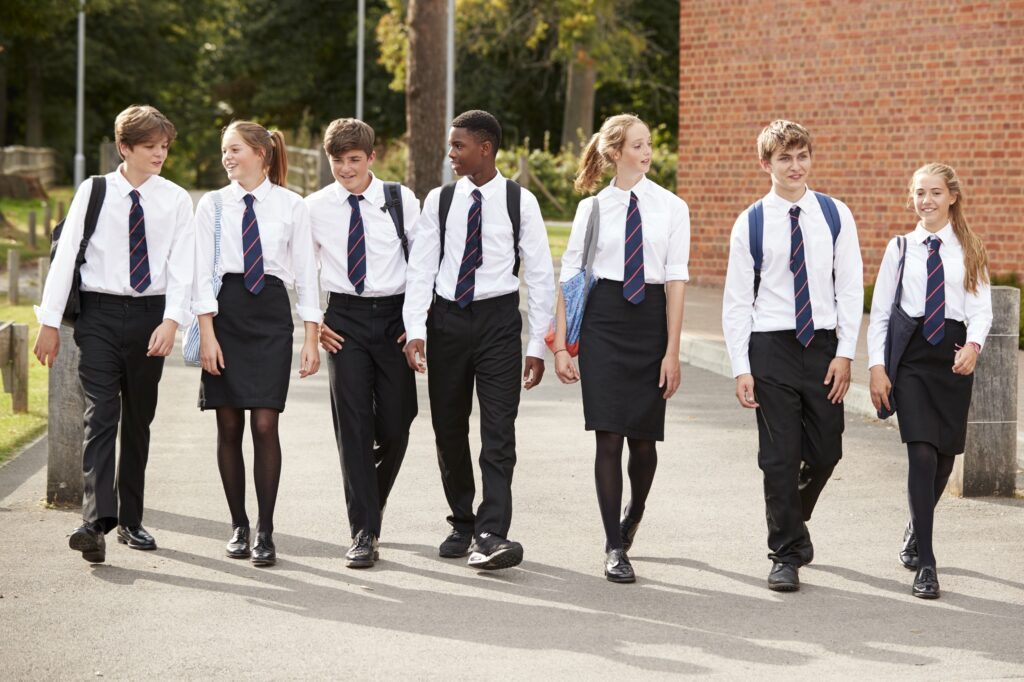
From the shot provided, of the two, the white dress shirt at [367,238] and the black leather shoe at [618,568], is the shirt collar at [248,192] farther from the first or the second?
the black leather shoe at [618,568]

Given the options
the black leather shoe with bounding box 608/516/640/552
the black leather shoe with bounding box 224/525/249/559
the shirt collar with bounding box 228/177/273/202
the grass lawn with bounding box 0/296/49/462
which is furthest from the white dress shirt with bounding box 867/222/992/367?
the grass lawn with bounding box 0/296/49/462

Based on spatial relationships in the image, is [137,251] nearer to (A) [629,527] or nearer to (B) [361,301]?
(B) [361,301]

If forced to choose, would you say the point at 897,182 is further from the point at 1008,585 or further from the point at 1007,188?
the point at 1008,585

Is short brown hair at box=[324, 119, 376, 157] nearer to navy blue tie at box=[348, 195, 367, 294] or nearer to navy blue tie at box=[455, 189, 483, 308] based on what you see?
navy blue tie at box=[348, 195, 367, 294]

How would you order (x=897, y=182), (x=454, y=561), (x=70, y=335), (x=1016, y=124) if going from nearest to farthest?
1. (x=454, y=561)
2. (x=70, y=335)
3. (x=1016, y=124)
4. (x=897, y=182)

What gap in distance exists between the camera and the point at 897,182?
58.6 ft

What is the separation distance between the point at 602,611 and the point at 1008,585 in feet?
5.49

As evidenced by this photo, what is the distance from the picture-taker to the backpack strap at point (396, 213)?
21.7 feet

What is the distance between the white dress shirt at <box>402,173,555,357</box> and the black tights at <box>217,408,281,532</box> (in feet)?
2.48

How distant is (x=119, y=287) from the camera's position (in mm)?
6508

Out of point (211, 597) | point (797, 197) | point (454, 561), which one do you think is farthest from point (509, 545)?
point (797, 197)

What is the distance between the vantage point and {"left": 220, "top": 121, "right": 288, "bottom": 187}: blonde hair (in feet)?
21.7

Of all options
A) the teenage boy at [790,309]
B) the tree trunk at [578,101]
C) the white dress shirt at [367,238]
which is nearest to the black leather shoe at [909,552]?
the teenage boy at [790,309]

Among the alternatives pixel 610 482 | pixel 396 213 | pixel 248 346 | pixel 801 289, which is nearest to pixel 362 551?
pixel 248 346
